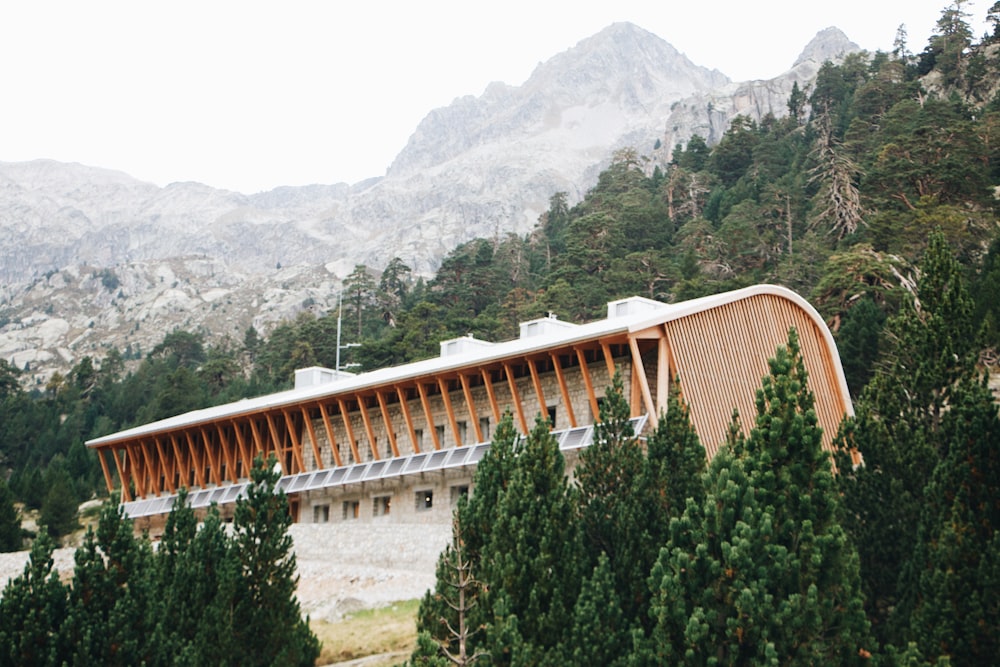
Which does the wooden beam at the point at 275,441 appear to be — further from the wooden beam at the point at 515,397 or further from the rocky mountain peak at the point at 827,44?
the rocky mountain peak at the point at 827,44

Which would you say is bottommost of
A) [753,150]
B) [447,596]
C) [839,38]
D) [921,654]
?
[921,654]

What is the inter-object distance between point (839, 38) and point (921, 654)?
18436cm

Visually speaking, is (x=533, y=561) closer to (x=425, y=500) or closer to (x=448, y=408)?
(x=448, y=408)

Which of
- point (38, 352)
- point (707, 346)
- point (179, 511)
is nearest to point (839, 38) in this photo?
point (38, 352)

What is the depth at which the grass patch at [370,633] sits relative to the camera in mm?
23516

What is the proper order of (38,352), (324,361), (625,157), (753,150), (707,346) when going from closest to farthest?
(707,346)
(324,361)
(753,150)
(625,157)
(38,352)

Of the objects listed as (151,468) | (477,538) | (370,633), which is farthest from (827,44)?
(477,538)

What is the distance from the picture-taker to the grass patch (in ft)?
77.2

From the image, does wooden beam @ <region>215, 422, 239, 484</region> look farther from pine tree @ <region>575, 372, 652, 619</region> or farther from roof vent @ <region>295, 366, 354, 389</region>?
pine tree @ <region>575, 372, 652, 619</region>

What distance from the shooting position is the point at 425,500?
117 feet

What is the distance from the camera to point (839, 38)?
18738cm

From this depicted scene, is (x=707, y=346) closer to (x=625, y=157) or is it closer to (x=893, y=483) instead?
(x=893, y=483)

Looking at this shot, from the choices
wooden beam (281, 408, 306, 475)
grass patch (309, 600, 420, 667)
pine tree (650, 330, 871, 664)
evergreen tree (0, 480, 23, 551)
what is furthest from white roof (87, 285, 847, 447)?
pine tree (650, 330, 871, 664)

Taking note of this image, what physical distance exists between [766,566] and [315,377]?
30.8 meters
